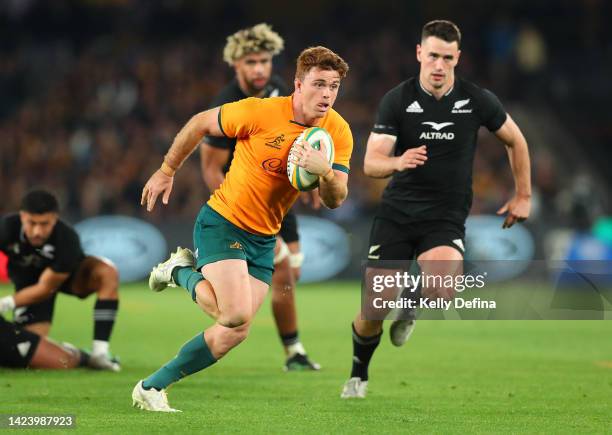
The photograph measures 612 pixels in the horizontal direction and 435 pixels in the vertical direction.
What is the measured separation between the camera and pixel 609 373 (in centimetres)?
913

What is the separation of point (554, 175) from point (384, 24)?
241 inches

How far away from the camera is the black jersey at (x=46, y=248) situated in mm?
9219

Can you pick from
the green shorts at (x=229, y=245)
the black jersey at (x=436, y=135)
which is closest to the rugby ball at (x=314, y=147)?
the green shorts at (x=229, y=245)

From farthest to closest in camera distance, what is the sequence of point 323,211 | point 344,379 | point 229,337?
point 323,211, point 344,379, point 229,337

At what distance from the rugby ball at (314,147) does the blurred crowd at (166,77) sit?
12.9 m

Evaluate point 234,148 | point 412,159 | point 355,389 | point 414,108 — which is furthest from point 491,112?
point 234,148

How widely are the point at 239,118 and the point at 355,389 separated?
6.75 feet

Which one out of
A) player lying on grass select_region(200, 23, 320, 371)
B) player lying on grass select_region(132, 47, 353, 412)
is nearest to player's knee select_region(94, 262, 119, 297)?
player lying on grass select_region(200, 23, 320, 371)

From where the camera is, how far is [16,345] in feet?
28.9

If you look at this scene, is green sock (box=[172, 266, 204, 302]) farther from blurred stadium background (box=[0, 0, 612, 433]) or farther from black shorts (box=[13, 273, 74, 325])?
black shorts (box=[13, 273, 74, 325])

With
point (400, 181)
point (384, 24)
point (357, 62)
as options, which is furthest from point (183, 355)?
point (384, 24)

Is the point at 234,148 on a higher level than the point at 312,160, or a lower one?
higher

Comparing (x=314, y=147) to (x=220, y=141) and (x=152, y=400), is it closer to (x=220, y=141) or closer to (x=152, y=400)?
(x=152, y=400)

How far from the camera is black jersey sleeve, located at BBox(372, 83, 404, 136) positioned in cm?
786
